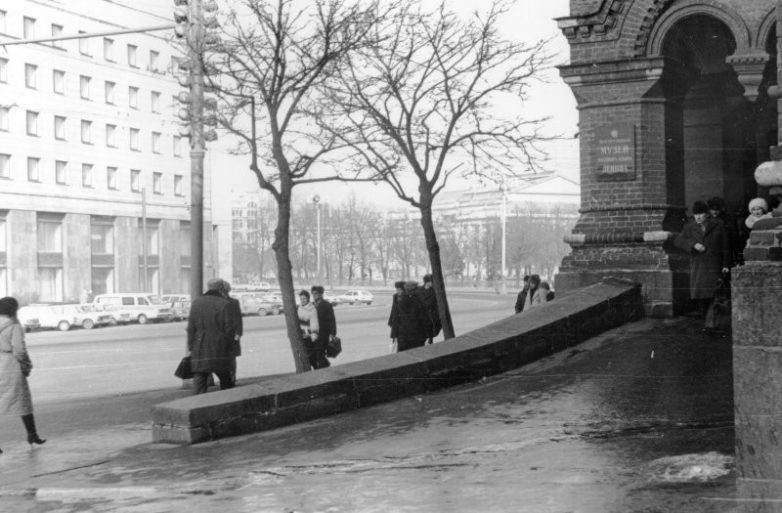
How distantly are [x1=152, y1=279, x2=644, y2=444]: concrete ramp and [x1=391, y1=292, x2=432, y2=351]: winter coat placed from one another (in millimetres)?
4609

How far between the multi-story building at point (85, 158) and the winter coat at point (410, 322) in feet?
121

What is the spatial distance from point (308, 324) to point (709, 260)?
6588 millimetres

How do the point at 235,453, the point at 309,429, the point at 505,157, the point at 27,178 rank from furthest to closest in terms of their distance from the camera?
the point at 27,178
the point at 505,157
the point at 309,429
the point at 235,453

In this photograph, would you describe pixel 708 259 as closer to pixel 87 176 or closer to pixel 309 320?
pixel 309 320

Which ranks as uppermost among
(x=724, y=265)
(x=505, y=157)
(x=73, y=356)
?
(x=505, y=157)

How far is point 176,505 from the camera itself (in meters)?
7.43

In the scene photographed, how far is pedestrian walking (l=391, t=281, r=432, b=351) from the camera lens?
17.7 meters

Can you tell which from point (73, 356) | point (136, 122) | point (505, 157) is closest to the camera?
point (505, 157)

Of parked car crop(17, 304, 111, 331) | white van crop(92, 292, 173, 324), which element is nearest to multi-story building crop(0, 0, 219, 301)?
white van crop(92, 292, 173, 324)

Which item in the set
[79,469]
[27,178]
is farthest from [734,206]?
[27,178]

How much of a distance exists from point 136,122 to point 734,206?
50981 mm

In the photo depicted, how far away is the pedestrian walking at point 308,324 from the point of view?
16.4m

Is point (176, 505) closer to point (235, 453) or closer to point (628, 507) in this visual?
point (235, 453)

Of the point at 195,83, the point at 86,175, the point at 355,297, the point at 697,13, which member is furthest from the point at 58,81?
the point at 697,13
